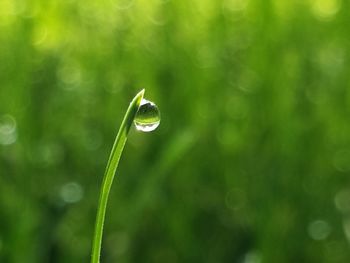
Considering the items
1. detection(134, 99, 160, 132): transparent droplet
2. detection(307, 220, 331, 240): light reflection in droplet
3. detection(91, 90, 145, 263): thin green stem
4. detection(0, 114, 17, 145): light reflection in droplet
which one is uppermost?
detection(0, 114, 17, 145): light reflection in droplet

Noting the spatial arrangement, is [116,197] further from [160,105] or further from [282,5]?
[282,5]

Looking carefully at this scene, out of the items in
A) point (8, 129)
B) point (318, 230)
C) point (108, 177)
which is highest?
point (8, 129)

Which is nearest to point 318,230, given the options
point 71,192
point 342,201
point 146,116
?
point 342,201

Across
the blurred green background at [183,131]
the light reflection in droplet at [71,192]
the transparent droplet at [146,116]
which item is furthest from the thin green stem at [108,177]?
the light reflection in droplet at [71,192]

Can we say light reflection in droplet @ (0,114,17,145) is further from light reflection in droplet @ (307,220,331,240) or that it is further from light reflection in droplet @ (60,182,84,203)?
light reflection in droplet @ (307,220,331,240)

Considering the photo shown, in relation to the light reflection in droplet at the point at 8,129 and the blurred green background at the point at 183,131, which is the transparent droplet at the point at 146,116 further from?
the light reflection in droplet at the point at 8,129

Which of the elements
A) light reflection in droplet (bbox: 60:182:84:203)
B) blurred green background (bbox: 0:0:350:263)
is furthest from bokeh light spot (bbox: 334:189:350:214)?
light reflection in droplet (bbox: 60:182:84:203)

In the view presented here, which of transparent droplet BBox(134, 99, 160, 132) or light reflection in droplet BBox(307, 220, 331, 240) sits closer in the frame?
transparent droplet BBox(134, 99, 160, 132)

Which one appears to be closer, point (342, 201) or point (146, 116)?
point (146, 116)

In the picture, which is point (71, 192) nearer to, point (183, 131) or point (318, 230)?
point (183, 131)
